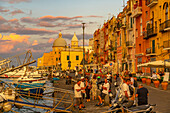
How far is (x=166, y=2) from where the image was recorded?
35906 millimetres

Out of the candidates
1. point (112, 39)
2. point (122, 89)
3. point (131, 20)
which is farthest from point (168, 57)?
point (112, 39)

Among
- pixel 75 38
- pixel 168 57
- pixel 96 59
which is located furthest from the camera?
pixel 75 38

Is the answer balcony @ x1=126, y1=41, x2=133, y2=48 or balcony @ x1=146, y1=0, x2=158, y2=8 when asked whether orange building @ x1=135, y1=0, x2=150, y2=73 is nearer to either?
balcony @ x1=146, y1=0, x2=158, y2=8

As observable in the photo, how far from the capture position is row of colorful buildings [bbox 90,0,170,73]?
120ft

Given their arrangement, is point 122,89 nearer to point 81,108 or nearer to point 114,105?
point 114,105

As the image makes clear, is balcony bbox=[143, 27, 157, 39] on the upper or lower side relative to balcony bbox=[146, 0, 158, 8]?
lower

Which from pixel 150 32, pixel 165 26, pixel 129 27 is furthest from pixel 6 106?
pixel 129 27

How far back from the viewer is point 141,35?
4650 cm

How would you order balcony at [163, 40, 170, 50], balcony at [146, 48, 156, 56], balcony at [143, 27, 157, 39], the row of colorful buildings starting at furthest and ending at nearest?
balcony at [146, 48, 156, 56] < balcony at [143, 27, 157, 39] < the row of colorful buildings < balcony at [163, 40, 170, 50]

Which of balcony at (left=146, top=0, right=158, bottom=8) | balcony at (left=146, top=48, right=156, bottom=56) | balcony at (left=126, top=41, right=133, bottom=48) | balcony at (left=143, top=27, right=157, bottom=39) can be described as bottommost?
balcony at (left=146, top=48, right=156, bottom=56)

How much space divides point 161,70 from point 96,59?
5964 centimetres

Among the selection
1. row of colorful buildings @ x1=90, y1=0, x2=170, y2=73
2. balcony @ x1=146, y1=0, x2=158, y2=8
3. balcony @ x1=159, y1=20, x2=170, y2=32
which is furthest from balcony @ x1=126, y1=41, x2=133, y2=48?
balcony @ x1=159, y1=20, x2=170, y2=32

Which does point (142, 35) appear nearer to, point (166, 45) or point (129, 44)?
point (129, 44)

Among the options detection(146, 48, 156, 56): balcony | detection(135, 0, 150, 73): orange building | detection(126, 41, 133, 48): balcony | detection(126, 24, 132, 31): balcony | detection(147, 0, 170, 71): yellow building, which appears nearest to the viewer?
detection(147, 0, 170, 71): yellow building
